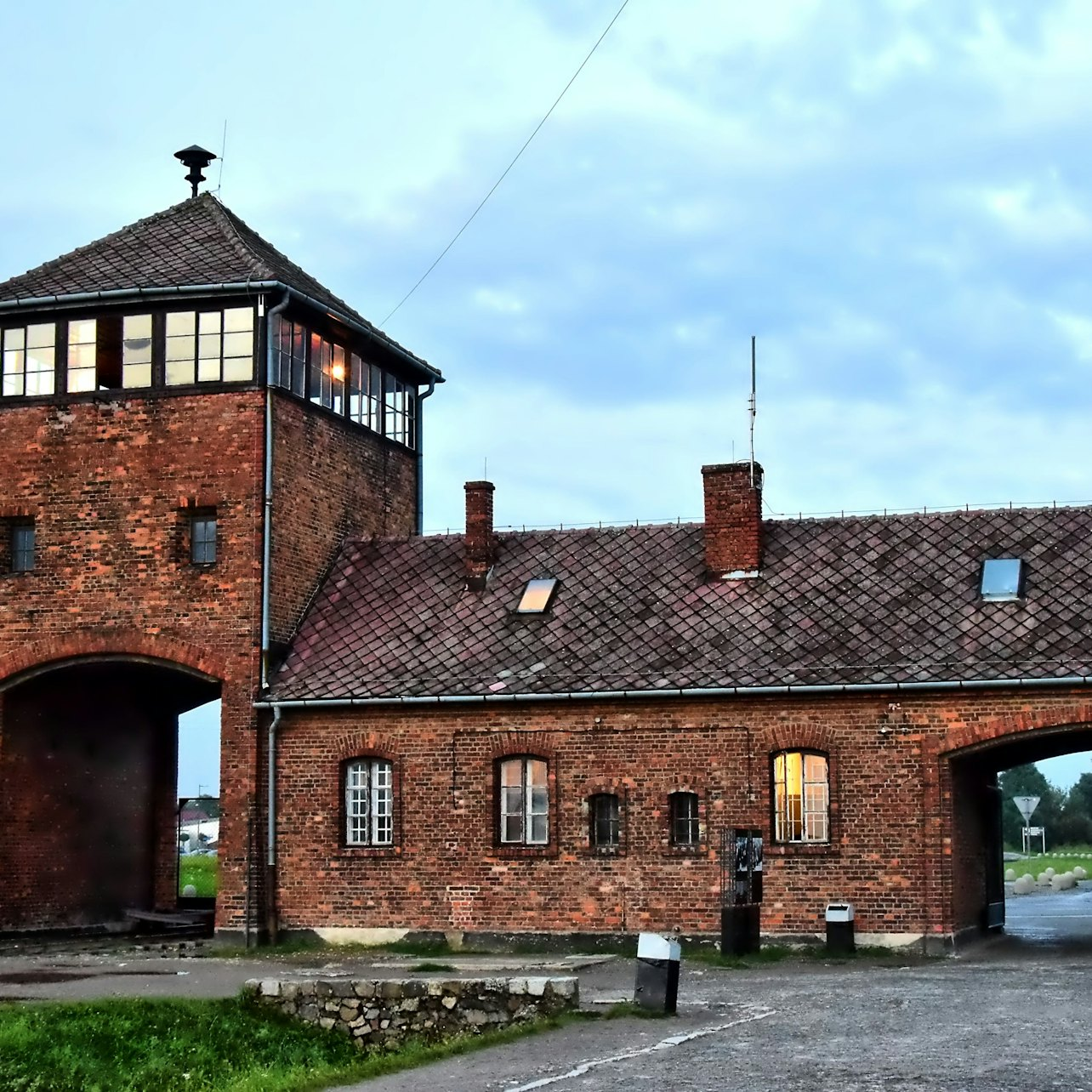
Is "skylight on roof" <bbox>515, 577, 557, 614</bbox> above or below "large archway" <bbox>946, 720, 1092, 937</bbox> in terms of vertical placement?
above

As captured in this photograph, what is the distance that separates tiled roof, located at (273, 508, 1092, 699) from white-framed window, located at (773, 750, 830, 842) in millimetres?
1204

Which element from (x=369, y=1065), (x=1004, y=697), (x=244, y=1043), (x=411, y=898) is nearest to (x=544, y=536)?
(x=411, y=898)

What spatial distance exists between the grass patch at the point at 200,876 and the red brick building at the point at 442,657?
6886 mm

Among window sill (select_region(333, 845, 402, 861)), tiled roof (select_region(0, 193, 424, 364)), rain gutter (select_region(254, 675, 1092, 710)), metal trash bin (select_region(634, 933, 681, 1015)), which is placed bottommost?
metal trash bin (select_region(634, 933, 681, 1015))

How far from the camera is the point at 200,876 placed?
46.3 m

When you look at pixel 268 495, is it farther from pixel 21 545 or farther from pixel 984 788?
pixel 984 788

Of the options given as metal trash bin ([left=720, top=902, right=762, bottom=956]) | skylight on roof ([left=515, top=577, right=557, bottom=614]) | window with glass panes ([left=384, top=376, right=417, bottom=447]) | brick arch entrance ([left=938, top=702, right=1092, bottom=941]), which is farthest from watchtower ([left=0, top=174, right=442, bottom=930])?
brick arch entrance ([left=938, top=702, right=1092, bottom=941])

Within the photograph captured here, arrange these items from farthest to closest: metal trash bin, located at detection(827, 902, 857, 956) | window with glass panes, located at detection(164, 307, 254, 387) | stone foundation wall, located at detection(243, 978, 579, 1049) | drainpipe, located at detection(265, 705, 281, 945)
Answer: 1. window with glass panes, located at detection(164, 307, 254, 387)
2. drainpipe, located at detection(265, 705, 281, 945)
3. metal trash bin, located at detection(827, 902, 857, 956)
4. stone foundation wall, located at detection(243, 978, 579, 1049)

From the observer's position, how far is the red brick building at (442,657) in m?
24.7

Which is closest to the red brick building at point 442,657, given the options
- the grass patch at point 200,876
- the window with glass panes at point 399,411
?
the window with glass panes at point 399,411

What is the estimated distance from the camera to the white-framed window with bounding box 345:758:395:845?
26703mm

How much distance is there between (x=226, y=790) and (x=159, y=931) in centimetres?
465

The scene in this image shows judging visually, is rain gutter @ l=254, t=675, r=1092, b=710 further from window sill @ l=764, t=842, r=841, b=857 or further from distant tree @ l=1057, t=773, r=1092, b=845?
distant tree @ l=1057, t=773, r=1092, b=845

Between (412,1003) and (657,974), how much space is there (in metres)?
2.71
